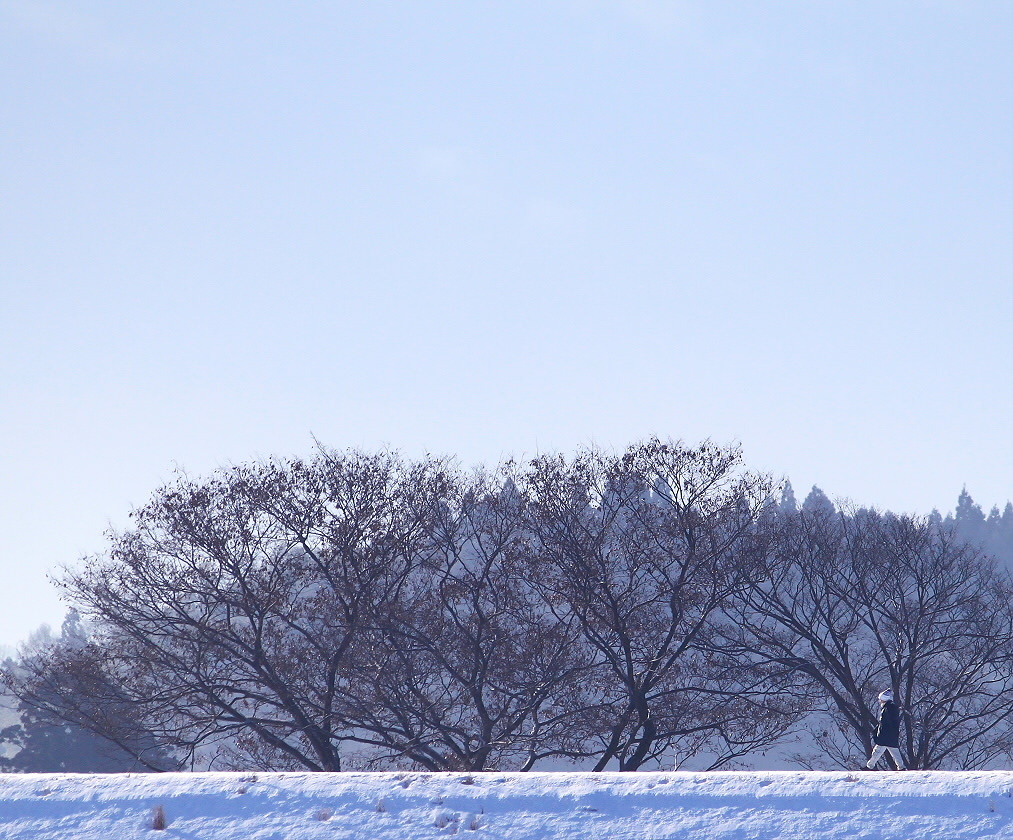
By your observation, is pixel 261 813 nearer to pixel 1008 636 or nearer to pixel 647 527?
pixel 647 527

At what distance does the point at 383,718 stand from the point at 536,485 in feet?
22.0

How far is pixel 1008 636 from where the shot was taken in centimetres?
2792

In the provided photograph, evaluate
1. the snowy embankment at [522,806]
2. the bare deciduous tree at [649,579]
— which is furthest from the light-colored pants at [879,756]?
the bare deciduous tree at [649,579]

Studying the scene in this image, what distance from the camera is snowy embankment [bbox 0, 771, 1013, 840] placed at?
37.2 ft

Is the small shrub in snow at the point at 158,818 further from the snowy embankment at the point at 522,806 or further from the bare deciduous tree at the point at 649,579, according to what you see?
the bare deciduous tree at the point at 649,579

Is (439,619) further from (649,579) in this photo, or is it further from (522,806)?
(522,806)

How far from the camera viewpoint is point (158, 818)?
1212 centimetres

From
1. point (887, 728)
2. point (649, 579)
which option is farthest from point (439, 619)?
point (887, 728)

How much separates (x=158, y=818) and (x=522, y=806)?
419cm

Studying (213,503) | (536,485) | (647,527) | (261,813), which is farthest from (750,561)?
(261,813)

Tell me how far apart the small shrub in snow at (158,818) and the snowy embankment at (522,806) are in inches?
0.9

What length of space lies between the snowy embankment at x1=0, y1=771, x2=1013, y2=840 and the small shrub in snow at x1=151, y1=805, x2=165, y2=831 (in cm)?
2

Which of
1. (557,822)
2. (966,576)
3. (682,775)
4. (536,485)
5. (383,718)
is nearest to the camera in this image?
(557,822)

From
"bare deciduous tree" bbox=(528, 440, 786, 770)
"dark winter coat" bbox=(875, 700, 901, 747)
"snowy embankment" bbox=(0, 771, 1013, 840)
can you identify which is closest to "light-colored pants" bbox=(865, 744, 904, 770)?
"dark winter coat" bbox=(875, 700, 901, 747)
